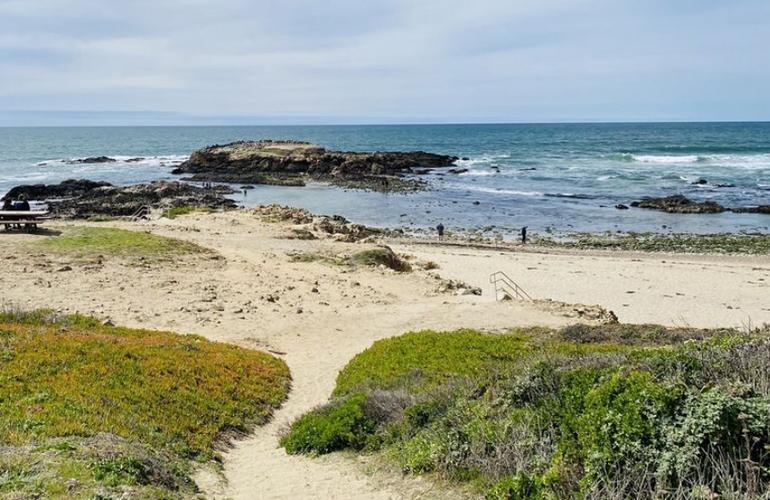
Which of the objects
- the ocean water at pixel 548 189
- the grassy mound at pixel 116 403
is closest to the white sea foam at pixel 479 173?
the ocean water at pixel 548 189

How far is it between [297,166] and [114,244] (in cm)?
5409

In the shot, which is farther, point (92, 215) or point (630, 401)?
point (92, 215)

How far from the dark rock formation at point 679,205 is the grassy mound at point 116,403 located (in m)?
40.8

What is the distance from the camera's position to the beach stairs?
23.4 meters

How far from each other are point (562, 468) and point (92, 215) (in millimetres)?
41339

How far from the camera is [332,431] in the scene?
9.27 metres

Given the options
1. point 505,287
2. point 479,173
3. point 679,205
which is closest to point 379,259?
point 505,287

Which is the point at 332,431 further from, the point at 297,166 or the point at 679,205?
the point at 297,166

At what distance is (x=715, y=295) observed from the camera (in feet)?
75.9

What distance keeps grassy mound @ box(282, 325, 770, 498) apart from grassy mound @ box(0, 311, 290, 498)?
1733mm

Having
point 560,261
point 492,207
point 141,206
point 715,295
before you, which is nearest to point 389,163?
point 492,207

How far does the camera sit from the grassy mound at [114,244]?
76.6ft

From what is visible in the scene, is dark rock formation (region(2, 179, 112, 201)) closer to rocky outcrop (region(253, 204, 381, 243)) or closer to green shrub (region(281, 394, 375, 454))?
rocky outcrop (region(253, 204, 381, 243))

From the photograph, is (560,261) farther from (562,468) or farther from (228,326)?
(562,468)
